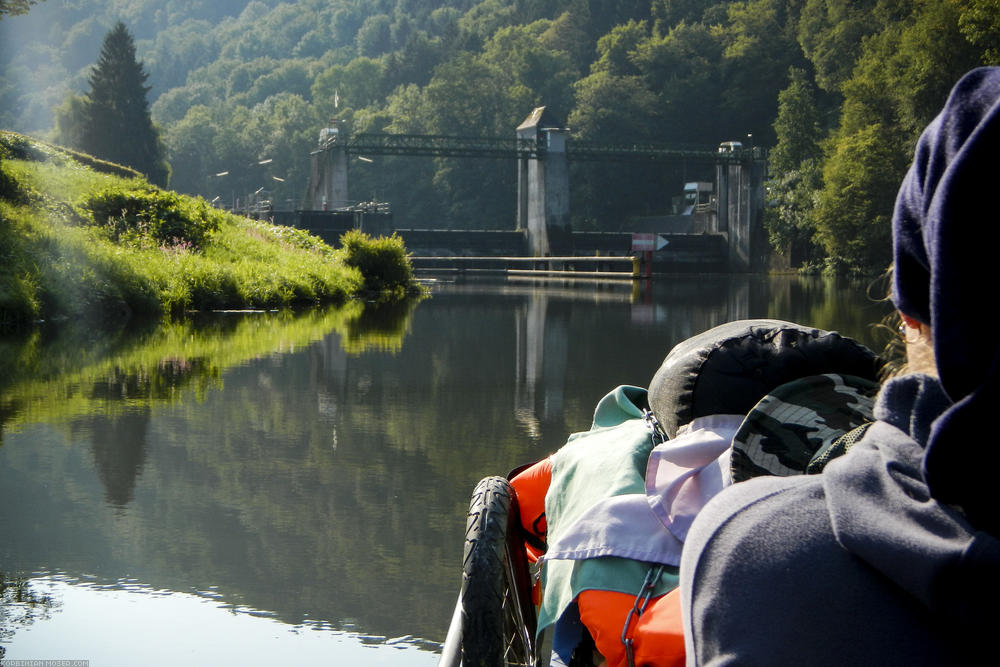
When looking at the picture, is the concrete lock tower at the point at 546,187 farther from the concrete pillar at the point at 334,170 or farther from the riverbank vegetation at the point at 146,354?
the riverbank vegetation at the point at 146,354

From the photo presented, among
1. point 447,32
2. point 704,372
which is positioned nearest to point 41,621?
point 704,372

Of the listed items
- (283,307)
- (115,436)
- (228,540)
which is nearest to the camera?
(228,540)

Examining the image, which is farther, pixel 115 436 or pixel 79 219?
pixel 79 219

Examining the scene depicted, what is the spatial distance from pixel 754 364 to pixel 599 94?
74.9 m

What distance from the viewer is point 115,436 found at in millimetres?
6547

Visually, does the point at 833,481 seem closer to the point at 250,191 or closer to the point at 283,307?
the point at 283,307

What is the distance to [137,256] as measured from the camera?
19625mm

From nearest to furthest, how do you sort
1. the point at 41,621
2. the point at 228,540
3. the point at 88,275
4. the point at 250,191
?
the point at 41,621 < the point at 228,540 < the point at 88,275 < the point at 250,191

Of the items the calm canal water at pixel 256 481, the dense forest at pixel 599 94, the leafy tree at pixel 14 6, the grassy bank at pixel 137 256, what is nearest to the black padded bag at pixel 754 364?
the calm canal water at pixel 256 481

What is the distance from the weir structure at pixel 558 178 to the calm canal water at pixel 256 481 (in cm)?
4530

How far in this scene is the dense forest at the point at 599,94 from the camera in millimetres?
44875

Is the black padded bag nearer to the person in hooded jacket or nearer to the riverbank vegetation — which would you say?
the person in hooded jacket

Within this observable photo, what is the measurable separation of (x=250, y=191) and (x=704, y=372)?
113715 millimetres

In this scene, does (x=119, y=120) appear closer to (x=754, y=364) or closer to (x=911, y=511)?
(x=754, y=364)
